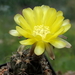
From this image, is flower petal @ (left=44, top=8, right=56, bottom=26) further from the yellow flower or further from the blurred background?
the blurred background

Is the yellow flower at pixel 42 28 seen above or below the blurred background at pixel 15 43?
below

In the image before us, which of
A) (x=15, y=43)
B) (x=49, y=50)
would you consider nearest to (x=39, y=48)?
(x=49, y=50)

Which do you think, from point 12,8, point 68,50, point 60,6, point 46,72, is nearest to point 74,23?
point 60,6

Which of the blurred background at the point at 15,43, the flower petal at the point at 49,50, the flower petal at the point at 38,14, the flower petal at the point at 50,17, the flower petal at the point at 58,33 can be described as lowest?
the flower petal at the point at 49,50

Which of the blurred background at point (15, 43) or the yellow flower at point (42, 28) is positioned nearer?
the yellow flower at point (42, 28)

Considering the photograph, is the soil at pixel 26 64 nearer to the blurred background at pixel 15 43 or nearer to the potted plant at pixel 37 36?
the potted plant at pixel 37 36

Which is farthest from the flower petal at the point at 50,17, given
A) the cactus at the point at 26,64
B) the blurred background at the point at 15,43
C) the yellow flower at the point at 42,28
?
the blurred background at the point at 15,43

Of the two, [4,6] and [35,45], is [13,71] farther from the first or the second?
[4,6]
